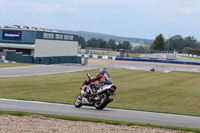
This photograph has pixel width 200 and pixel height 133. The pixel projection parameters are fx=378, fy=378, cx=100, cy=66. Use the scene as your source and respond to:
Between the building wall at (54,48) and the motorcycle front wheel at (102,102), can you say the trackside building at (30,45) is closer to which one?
the building wall at (54,48)

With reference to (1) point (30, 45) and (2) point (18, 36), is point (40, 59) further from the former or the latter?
(2) point (18, 36)

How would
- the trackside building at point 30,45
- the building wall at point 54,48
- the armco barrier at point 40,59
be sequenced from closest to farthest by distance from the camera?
1. the armco barrier at point 40,59
2. the trackside building at point 30,45
3. the building wall at point 54,48

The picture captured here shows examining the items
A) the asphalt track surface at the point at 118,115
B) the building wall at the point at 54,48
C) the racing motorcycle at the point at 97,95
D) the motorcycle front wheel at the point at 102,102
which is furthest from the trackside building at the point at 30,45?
the motorcycle front wheel at the point at 102,102

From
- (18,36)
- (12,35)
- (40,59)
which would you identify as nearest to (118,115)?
(40,59)

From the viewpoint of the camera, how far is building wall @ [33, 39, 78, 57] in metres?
73.0

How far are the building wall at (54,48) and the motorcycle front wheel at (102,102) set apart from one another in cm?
5648

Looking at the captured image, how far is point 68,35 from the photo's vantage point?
88.4 meters

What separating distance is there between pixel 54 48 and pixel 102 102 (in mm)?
65465

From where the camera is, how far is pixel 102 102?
15672 mm

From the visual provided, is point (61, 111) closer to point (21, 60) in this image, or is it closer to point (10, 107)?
point (10, 107)

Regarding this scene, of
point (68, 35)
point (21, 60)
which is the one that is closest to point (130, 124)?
point (21, 60)

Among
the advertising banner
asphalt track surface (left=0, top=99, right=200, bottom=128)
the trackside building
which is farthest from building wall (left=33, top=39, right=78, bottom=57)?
asphalt track surface (left=0, top=99, right=200, bottom=128)

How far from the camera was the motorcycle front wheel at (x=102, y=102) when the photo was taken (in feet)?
51.0

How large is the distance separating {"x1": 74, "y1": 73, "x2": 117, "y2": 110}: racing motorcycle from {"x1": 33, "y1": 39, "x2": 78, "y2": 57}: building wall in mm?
55862
